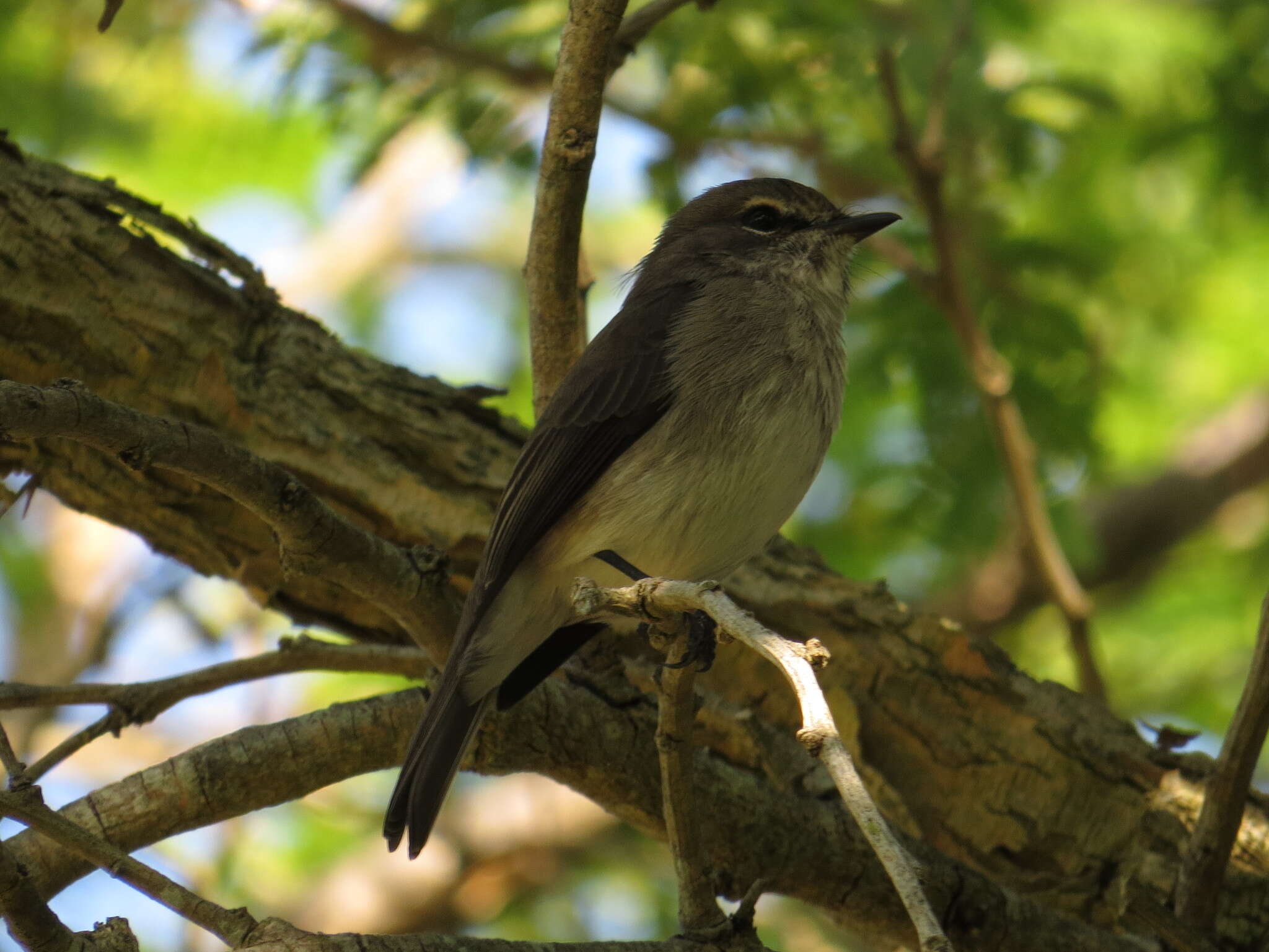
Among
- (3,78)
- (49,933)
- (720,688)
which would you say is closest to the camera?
(49,933)

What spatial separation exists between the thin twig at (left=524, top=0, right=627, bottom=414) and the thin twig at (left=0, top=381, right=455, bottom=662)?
1.01m

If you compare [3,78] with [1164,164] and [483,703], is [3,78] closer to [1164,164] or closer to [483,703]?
[483,703]

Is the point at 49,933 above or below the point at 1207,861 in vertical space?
below

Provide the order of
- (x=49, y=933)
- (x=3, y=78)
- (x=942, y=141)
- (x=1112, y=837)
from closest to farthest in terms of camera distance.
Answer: (x=49, y=933), (x=1112, y=837), (x=942, y=141), (x=3, y=78)

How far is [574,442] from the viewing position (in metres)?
4.30

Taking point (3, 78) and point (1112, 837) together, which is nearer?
point (1112, 837)

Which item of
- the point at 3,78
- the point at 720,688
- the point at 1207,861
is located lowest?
the point at 1207,861

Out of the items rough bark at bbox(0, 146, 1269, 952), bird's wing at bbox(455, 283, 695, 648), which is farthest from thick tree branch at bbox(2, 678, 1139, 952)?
bird's wing at bbox(455, 283, 695, 648)

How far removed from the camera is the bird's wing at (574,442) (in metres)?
4.21

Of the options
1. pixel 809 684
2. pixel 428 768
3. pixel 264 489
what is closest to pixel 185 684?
pixel 428 768

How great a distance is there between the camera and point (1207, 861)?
12.9 feet

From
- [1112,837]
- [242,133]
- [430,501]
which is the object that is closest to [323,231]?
[242,133]

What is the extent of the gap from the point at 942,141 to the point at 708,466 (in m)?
2.09

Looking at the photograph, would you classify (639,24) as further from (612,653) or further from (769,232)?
(612,653)
